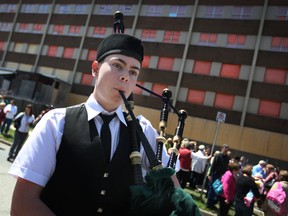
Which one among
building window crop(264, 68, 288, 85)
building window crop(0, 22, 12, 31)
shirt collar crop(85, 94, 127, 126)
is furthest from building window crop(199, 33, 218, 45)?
shirt collar crop(85, 94, 127, 126)

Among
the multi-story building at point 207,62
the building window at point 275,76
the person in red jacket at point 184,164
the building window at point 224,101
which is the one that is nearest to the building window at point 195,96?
the multi-story building at point 207,62

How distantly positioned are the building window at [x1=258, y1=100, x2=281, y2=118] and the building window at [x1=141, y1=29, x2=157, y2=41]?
11786 mm

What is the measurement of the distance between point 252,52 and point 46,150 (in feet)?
90.1

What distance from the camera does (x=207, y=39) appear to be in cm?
2895

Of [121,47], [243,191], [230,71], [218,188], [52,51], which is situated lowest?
[218,188]

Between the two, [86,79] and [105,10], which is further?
[105,10]

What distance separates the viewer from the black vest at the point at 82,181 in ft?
5.34

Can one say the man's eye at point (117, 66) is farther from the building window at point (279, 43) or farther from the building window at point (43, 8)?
the building window at point (43, 8)

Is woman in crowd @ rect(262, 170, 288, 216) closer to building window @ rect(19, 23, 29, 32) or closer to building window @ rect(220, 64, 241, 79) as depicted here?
building window @ rect(220, 64, 241, 79)

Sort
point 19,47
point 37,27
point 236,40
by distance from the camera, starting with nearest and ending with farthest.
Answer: point 236,40, point 37,27, point 19,47

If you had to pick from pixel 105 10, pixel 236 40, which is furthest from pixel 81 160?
pixel 105 10

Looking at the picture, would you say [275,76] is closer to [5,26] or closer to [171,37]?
[171,37]

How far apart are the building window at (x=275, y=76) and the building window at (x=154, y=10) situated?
11.8 meters

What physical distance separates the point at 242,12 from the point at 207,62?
5197 mm
